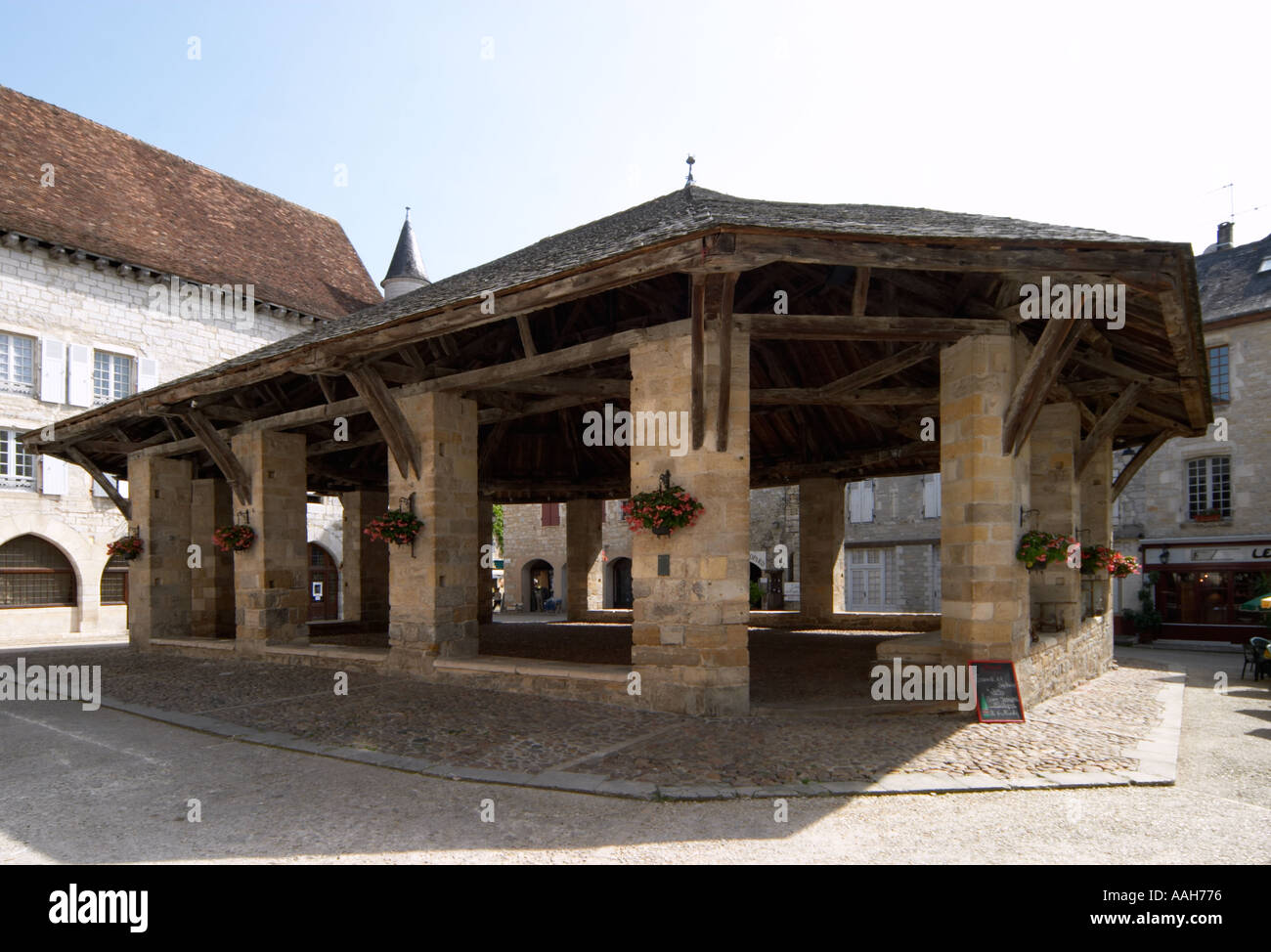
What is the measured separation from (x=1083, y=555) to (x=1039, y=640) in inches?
95.9

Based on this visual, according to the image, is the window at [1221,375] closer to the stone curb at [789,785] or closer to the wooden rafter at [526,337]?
the stone curb at [789,785]

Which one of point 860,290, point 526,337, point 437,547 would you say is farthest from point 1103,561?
point 437,547

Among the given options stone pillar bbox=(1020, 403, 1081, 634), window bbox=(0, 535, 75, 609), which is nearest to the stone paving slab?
stone pillar bbox=(1020, 403, 1081, 634)

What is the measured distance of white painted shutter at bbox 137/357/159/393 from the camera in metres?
20.6

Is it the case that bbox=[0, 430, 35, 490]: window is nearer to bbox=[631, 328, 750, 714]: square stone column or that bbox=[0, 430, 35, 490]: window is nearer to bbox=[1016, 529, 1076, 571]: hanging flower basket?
bbox=[631, 328, 750, 714]: square stone column

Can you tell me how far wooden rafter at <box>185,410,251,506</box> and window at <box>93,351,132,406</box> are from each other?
1034 centimetres

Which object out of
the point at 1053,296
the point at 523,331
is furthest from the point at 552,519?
the point at 1053,296

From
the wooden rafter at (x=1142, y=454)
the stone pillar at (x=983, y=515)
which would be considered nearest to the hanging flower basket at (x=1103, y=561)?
the wooden rafter at (x=1142, y=454)

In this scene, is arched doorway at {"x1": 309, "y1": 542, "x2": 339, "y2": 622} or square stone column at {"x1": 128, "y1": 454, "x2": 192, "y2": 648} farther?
arched doorway at {"x1": 309, "y1": 542, "x2": 339, "y2": 622}

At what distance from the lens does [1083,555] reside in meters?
10.5

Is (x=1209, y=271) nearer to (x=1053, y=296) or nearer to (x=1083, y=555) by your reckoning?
(x=1083, y=555)

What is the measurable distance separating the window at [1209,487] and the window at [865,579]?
848 cm

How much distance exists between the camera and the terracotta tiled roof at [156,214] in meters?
19.4

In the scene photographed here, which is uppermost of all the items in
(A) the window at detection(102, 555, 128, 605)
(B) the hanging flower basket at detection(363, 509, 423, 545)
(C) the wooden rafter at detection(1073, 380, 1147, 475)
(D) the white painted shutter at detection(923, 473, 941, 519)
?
(C) the wooden rafter at detection(1073, 380, 1147, 475)
